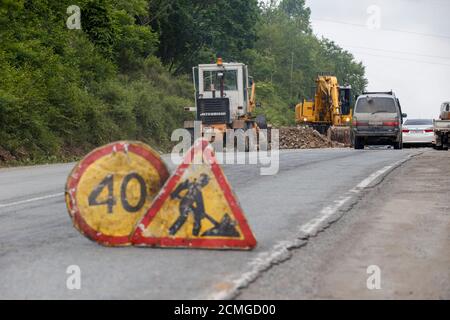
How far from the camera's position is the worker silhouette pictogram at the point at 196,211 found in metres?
7.99

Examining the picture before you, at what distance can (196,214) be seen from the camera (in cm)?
802

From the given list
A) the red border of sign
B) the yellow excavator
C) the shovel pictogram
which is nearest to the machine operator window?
the yellow excavator

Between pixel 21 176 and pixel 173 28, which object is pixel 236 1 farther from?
pixel 21 176

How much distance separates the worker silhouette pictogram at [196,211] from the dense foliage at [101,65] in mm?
17865

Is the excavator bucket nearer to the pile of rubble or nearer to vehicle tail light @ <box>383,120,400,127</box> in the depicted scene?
the pile of rubble

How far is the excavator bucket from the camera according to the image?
52.8 meters

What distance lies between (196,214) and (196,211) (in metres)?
0.03

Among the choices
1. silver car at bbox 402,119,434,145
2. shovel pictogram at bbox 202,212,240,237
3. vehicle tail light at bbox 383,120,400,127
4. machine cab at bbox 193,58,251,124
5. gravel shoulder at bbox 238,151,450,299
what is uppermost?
machine cab at bbox 193,58,251,124

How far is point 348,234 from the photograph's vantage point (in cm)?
927

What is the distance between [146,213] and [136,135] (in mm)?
29255

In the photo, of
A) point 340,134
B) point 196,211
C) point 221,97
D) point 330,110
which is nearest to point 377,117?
point 221,97

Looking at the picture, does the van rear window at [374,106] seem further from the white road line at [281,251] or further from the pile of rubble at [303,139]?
the white road line at [281,251]

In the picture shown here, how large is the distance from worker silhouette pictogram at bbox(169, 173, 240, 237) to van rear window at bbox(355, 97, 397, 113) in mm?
29512

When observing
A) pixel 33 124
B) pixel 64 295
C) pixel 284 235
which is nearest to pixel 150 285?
pixel 64 295
